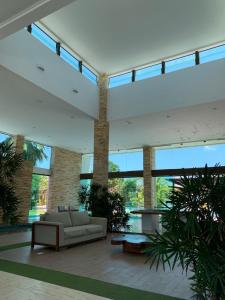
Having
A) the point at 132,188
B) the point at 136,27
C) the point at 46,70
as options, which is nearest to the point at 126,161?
the point at 132,188

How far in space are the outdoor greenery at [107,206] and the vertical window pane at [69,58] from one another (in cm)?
456

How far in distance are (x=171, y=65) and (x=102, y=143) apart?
12.8 ft

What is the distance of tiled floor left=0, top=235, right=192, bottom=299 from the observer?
3.79 m

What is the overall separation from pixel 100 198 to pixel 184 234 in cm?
687

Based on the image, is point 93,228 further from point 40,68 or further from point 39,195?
point 39,195

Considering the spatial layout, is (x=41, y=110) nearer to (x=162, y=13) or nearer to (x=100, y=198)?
(x=100, y=198)

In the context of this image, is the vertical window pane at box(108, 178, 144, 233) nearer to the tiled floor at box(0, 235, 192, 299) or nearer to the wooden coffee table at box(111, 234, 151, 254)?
the tiled floor at box(0, 235, 192, 299)

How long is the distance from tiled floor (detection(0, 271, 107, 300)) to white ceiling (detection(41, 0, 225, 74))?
6745 millimetres

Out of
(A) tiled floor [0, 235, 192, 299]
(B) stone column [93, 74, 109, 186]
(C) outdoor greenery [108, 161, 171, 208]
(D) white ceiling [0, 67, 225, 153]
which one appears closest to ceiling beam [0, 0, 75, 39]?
(D) white ceiling [0, 67, 225, 153]

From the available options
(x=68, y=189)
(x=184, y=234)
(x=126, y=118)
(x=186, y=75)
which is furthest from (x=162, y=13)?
(x=68, y=189)

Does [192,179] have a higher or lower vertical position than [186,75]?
lower

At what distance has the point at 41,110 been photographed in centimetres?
948

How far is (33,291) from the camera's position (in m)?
3.42

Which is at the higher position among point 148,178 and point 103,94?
point 103,94
